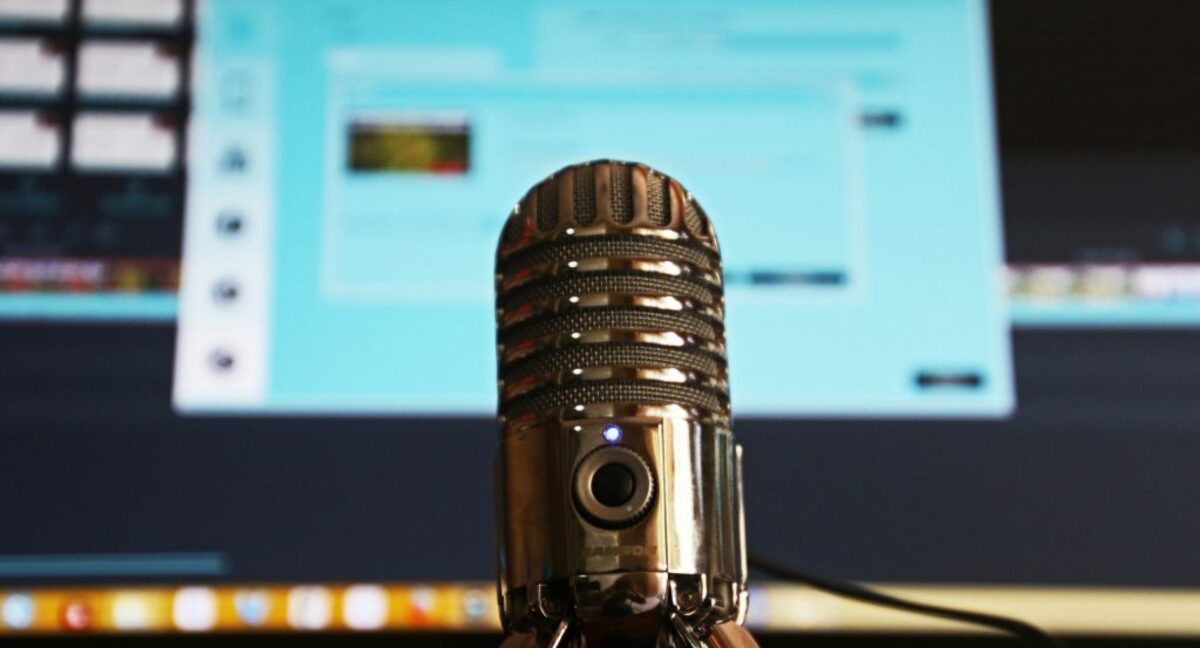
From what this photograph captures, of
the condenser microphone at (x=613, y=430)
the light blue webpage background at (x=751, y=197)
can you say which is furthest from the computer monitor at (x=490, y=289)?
the condenser microphone at (x=613, y=430)

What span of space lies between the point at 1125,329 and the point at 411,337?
626 mm

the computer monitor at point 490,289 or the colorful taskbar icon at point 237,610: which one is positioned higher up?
the computer monitor at point 490,289

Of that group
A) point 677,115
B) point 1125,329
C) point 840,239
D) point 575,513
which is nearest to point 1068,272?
point 1125,329

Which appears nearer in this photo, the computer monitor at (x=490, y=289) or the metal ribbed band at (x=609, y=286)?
the metal ribbed band at (x=609, y=286)

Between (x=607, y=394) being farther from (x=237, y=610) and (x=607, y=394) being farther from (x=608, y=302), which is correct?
(x=237, y=610)

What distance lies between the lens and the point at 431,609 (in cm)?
104

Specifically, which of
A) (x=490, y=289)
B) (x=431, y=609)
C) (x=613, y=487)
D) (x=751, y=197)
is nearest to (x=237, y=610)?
(x=431, y=609)

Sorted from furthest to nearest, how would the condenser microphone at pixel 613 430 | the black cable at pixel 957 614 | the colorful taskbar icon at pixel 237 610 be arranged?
the colorful taskbar icon at pixel 237 610 → the black cable at pixel 957 614 → the condenser microphone at pixel 613 430

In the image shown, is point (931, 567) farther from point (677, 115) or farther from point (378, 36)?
point (378, 36)

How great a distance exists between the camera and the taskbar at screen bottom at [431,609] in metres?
1.02

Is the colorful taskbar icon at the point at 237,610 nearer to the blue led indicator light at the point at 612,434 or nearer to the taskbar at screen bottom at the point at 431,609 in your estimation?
the taskbar at screen bottom at the point at 431,609

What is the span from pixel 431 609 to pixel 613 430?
2.04 ft

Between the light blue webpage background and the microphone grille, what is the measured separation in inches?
23.2

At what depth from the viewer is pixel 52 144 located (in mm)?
1138
